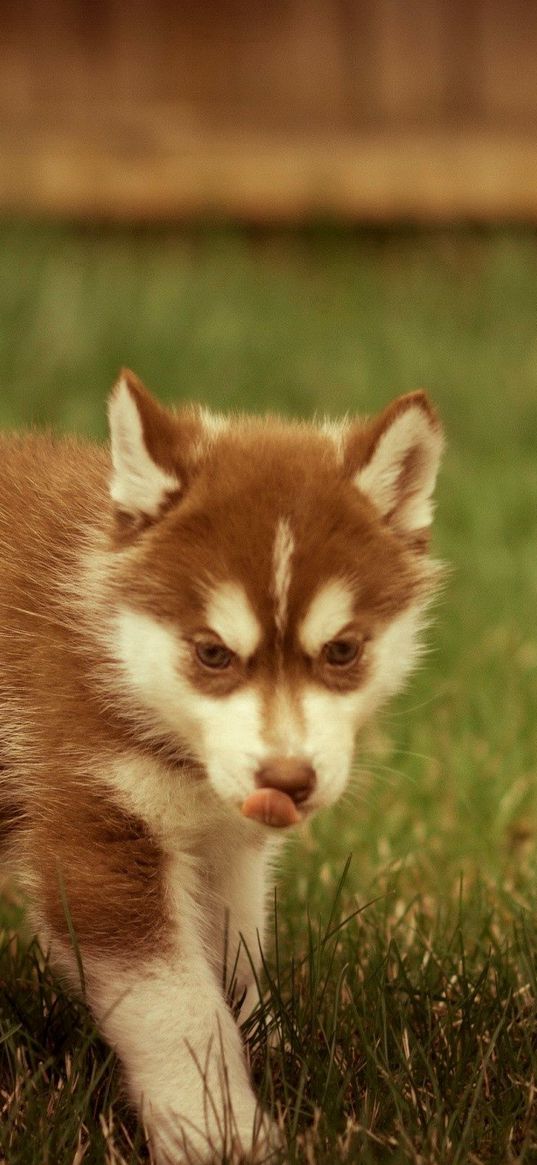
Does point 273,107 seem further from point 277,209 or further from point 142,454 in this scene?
point 142,454

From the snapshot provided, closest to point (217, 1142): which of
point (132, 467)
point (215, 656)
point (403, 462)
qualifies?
point (215, 656)

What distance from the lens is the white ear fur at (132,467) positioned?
3.50 metres

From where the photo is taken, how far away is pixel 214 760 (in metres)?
3.32

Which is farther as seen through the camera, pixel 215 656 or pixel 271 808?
pixel 215 656

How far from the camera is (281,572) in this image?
11.0 ft

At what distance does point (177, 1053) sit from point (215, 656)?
854mm

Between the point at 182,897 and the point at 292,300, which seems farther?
the point at 292,300

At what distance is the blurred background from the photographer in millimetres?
9039

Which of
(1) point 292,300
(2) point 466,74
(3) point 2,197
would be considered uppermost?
(2) point 466,74

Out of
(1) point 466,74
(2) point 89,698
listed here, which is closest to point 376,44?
(1) point 466,74

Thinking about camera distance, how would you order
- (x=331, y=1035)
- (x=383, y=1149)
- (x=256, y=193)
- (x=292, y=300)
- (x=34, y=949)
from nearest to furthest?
1. (x=383, y=1149)
2. (x=331, y=1035)
3. (x=34, y=949)
4. (x=292, y=300)
5. (x=256, y=193)

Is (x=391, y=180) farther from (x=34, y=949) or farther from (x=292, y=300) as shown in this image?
(x=34, y=949)

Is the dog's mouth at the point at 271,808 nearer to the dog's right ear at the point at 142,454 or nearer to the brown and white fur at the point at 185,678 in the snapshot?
the brown and white fur at the point at 185,678

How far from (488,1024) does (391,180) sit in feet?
27.8
